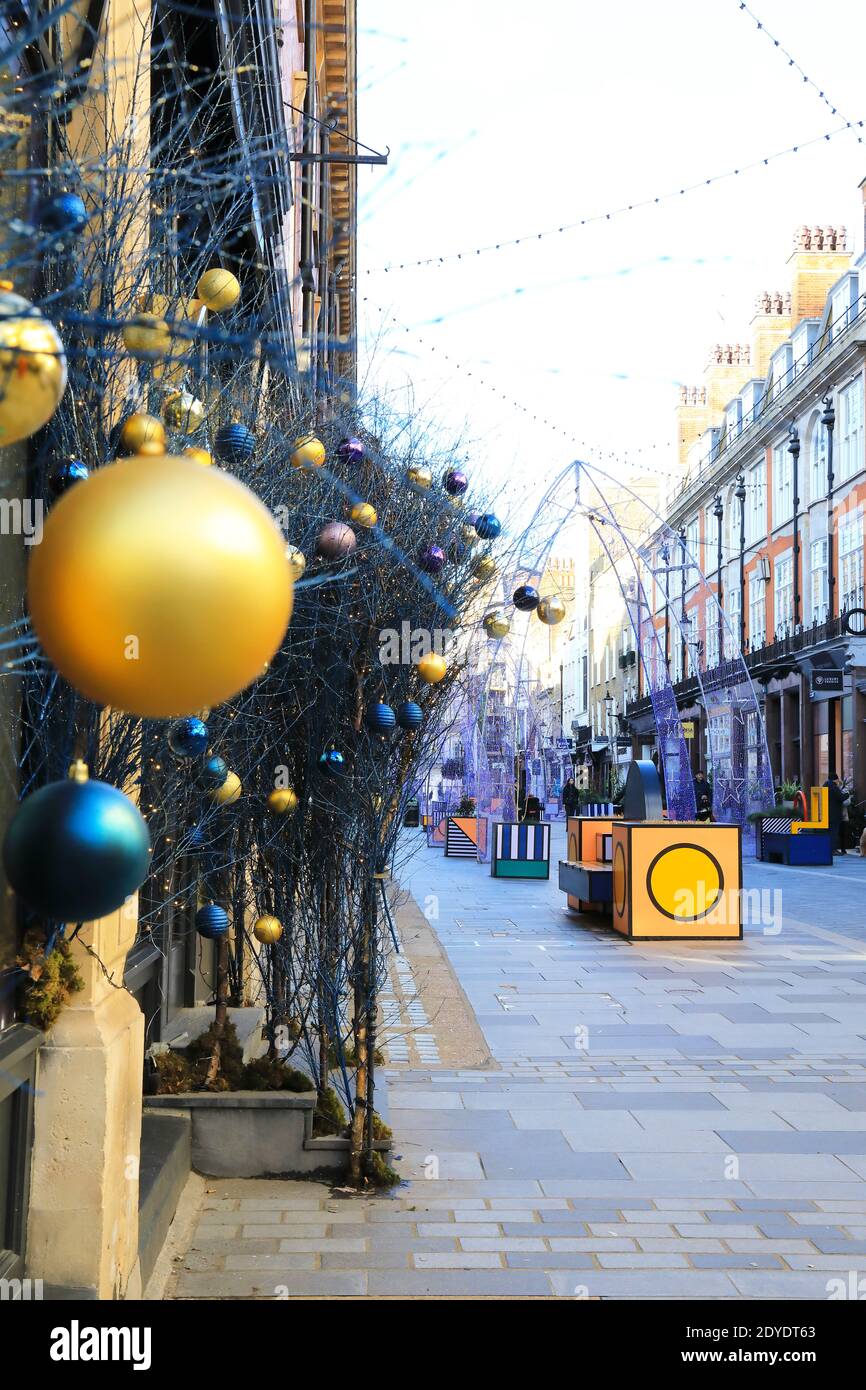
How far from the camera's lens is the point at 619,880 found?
14.5 m

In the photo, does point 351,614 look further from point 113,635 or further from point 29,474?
point 113,635

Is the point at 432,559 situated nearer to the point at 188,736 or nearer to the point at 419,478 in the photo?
the point at 419,478

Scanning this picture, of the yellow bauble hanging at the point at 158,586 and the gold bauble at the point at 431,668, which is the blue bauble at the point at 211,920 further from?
the yellow bauble hanging at the point at 158,586

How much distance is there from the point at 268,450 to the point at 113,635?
3396mm

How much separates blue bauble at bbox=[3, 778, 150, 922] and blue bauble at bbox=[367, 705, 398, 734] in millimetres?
3664

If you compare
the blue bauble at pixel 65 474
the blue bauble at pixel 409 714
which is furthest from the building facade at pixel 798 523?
the blue bauble at pixel 65 474

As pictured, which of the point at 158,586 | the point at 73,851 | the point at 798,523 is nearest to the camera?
the point at 158,586

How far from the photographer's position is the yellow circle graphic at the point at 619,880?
14227 mm

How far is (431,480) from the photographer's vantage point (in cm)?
562

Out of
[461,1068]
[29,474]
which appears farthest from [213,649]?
[461,1068]

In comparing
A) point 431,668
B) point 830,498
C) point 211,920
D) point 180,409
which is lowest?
point 211,920

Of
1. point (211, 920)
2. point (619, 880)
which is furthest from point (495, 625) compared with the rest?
point (619, 880)

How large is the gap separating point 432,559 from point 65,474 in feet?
7.63

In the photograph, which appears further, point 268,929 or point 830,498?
point 830,498
